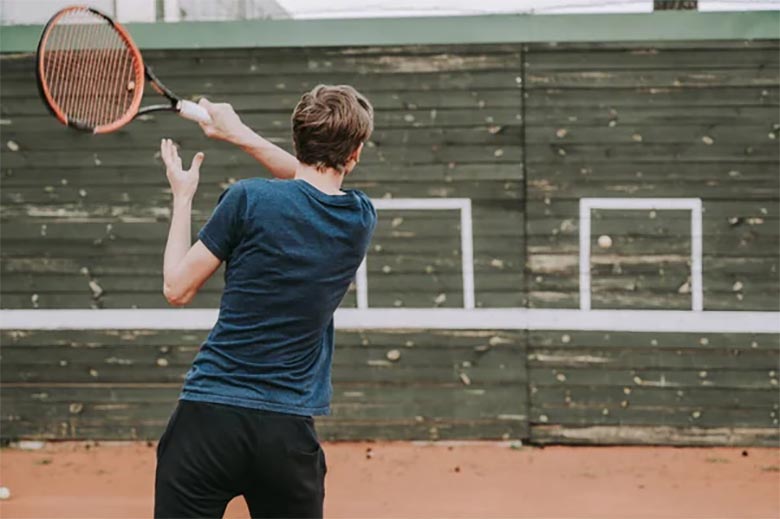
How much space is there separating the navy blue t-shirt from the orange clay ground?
2.72m

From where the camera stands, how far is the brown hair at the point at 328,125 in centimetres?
242

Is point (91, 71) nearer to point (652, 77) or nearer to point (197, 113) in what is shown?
point (197, 113)

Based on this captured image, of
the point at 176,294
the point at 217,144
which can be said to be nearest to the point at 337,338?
the point at 217,144

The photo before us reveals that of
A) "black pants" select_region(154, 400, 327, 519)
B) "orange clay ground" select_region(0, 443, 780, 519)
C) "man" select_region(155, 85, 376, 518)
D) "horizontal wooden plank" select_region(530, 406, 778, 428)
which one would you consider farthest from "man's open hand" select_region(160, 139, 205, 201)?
"horizontal wooden plank" select_region(530, 406, 778, 428)

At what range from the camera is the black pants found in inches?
91.5

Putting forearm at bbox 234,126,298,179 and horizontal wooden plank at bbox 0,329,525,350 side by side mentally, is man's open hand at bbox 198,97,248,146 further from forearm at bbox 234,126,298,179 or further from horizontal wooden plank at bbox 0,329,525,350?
horizontal wooden plank at bbox 0,329,525,350

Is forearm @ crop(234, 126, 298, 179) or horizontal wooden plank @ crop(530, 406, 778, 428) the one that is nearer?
forearm @ crop(234, 126, 298, 179)

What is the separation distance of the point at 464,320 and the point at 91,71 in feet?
9.50

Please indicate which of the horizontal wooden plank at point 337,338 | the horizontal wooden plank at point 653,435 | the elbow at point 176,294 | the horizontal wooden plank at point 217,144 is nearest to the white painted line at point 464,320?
the horizontal wooden plank at point 337,338

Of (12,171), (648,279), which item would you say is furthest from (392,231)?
(12,171)

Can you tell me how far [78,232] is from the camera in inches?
247

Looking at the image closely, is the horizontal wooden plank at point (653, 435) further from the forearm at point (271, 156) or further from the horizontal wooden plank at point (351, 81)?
the forearm at point (271, 156)

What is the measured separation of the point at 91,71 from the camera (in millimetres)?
3945

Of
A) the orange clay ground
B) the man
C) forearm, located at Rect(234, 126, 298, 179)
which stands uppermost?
forearm, located at Rect(234, 126, 298, 179)
